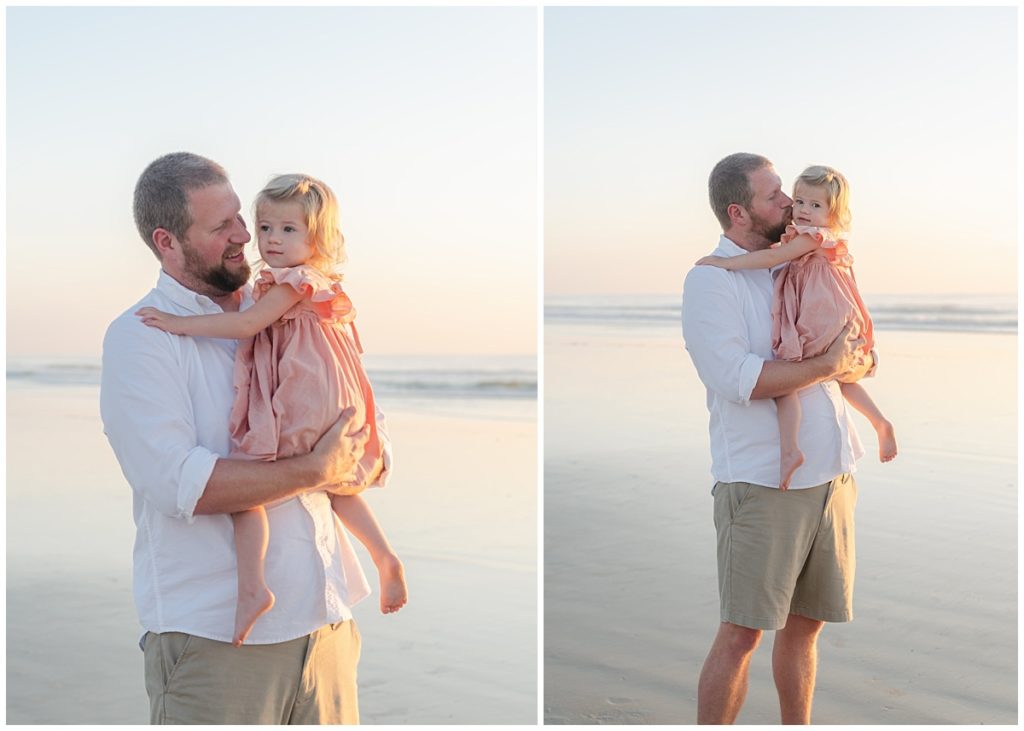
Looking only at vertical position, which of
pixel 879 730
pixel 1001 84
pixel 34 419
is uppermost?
pixel 1001 84

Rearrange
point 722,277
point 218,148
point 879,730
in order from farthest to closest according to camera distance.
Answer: point 218,148 < point 879,730 < point 722,277

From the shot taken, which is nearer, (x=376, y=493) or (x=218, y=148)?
(x=376, y=493)

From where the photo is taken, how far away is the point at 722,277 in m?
3.33

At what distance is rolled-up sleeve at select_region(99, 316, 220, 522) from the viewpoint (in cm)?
229

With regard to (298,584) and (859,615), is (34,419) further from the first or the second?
(298,584)

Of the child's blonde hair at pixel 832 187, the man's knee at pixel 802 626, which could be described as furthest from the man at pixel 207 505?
the child's blonde hair at pixel 832 187

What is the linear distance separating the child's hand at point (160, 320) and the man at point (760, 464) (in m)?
1.56

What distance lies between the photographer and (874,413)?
11.8ft

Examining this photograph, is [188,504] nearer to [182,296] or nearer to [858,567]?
[182,296]

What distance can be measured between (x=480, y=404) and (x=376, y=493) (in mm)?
4370

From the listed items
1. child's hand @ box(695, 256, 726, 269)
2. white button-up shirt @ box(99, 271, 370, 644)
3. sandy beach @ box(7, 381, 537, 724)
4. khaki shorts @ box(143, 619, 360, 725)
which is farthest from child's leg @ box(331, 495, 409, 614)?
sandy beach @ box(7, 381, 537, 724)

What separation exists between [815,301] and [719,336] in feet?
1.09

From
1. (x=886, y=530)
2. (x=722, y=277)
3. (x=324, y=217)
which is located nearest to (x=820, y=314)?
(x=722, y=277)

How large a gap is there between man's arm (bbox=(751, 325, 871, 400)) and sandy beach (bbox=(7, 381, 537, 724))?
198cm
